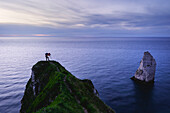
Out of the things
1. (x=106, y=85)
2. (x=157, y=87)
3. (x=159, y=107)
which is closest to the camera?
(x=159, y=107)

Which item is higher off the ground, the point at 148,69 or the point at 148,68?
the point at 148,68

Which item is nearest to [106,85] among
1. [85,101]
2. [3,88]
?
[85,101]

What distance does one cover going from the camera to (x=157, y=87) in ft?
116

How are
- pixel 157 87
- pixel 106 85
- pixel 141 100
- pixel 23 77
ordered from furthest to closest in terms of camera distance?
pixel 23 77, pixel 106 85, pixel 157 87, pixel 141 100

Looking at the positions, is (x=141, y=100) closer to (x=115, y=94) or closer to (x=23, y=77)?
(x=115, y=94)

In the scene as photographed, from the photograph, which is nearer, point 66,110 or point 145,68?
point 66,110

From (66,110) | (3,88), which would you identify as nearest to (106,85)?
(66,110)

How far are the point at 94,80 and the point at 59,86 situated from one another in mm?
29956

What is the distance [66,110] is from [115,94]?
24.5 m

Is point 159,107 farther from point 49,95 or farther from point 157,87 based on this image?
point 49,95

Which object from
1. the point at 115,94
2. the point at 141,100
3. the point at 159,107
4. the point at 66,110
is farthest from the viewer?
the point at 115,94

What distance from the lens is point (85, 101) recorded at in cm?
1359

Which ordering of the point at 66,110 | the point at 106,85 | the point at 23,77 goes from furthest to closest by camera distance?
the point at 23,77 < the point at 106,85 < the point at 66,110

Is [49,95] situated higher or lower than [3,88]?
higher
